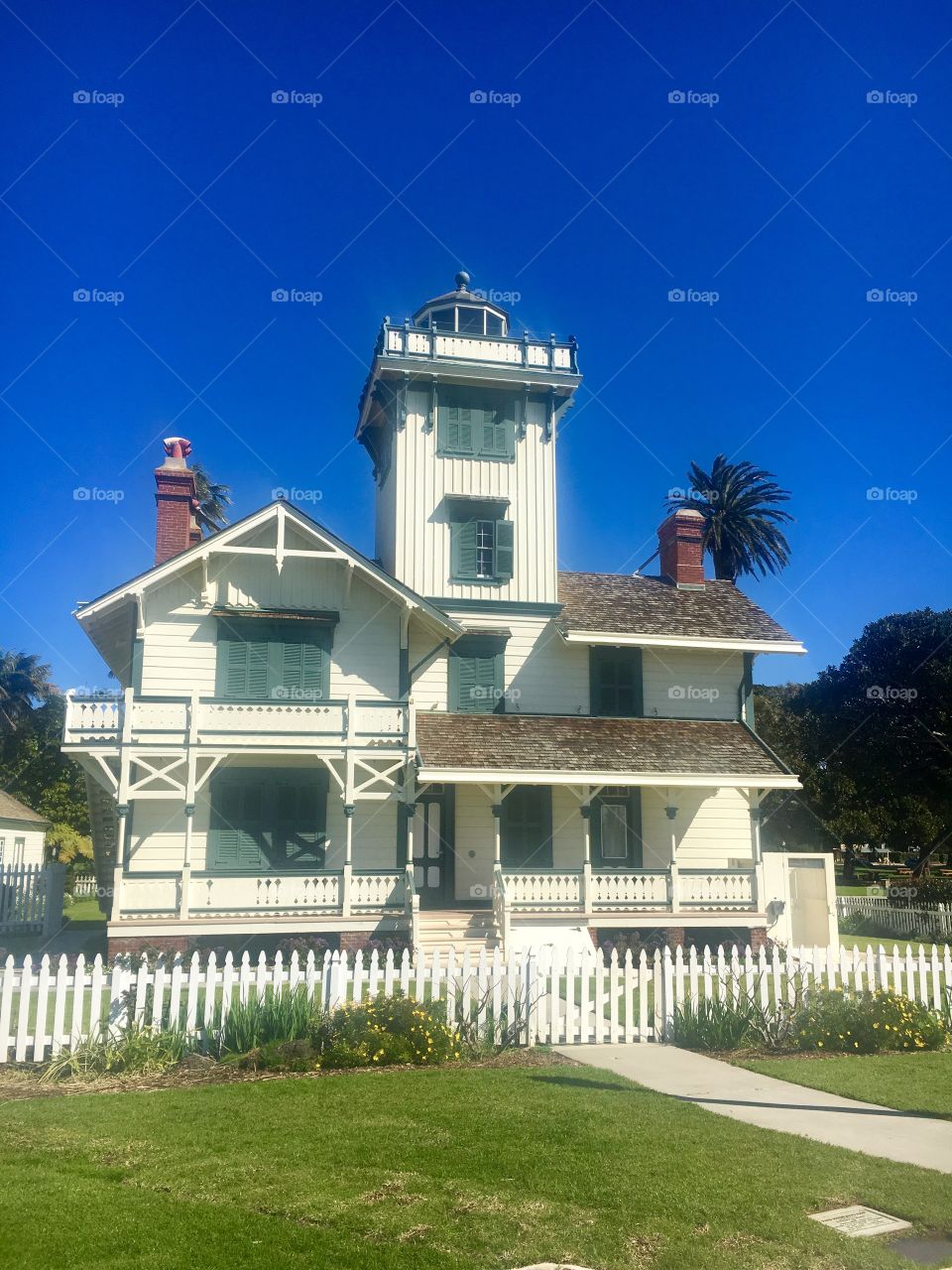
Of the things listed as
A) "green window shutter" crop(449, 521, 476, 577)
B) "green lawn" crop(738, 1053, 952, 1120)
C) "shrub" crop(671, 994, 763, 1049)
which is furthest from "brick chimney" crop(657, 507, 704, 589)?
"green lawn" crop(738, 1053, 952, 1120)

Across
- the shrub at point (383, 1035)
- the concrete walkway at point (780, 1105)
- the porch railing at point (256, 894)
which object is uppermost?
the porch railing at point (256, 894)

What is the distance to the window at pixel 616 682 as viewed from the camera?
2394cm

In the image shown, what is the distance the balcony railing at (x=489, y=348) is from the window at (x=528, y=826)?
10.3m

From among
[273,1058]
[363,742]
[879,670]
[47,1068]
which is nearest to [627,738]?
[363,742]

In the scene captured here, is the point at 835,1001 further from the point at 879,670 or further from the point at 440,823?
the point at 879,670

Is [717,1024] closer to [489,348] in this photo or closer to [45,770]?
[489,348]

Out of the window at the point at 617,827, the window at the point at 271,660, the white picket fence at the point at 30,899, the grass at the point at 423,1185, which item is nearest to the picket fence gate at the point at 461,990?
the grass at the point at 423,1185

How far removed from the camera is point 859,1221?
6.33 meters

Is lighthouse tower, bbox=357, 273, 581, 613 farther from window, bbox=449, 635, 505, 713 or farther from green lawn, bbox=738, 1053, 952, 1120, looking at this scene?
green lawn, bbox=738, 1053, 952, 1120

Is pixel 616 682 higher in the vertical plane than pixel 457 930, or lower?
higher

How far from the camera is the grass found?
5.77 metres

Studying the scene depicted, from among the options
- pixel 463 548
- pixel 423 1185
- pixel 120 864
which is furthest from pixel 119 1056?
pixel 463 548

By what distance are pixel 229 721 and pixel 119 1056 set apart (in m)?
9.56

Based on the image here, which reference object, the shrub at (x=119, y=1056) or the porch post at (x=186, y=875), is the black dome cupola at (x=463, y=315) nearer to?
the porch post at (x=186, y=875)
